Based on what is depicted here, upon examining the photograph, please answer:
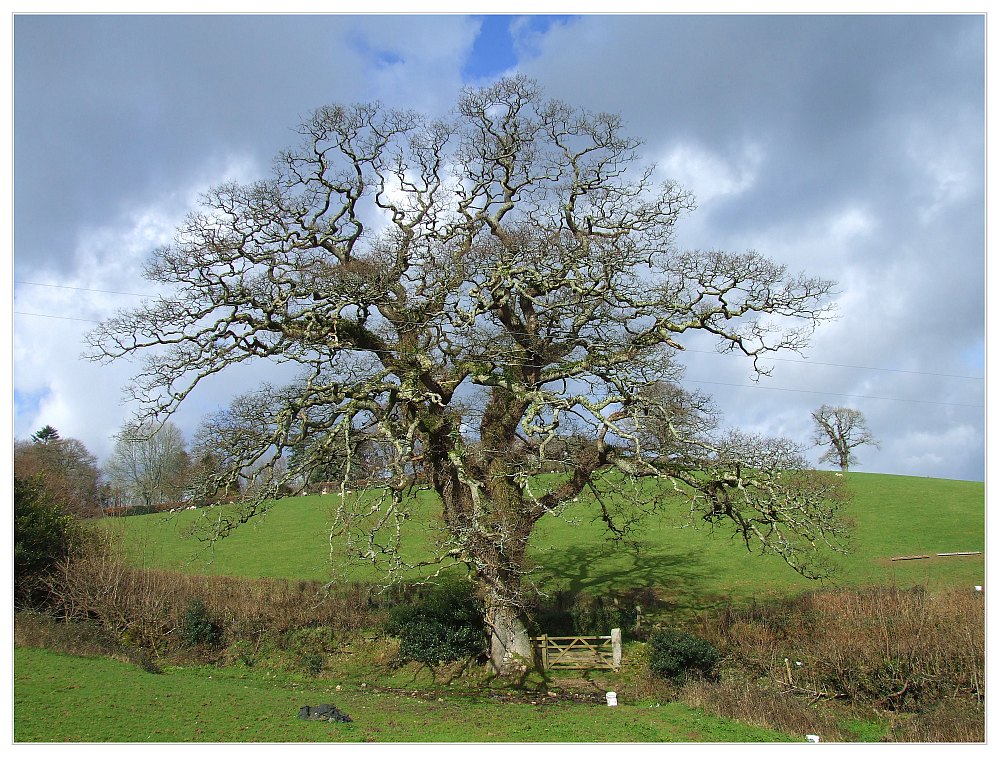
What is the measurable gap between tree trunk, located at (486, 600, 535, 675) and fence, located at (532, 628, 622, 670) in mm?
992

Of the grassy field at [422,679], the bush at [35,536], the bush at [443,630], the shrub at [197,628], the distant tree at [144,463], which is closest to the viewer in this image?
the grassy field at [422,679]

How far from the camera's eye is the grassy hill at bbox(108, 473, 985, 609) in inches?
1117

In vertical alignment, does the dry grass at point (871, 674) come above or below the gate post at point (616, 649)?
above

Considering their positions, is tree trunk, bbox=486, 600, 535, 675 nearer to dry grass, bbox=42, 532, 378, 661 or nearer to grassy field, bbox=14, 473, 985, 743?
grassy field, bbox=14, 473, 985, 743

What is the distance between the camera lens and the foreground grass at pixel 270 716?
12.6 meters

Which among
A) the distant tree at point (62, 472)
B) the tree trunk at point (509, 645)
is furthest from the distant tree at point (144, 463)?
the tree trunk at point (509, 645)

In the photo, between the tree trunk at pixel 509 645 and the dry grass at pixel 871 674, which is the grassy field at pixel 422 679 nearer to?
the dry grass at pixel 871 674

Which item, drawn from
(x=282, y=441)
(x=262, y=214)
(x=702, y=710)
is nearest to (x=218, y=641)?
(x=282, y=441)

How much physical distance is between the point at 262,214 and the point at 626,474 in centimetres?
1304

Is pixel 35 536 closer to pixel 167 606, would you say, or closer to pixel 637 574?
pixel 167 606

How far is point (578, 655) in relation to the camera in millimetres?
20875

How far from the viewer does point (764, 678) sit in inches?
712

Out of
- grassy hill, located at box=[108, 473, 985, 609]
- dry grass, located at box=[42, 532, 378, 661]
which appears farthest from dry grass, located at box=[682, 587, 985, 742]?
dry grass, located at box=[42, 532, 378, 661]

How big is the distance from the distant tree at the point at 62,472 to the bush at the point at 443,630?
1374 cm
